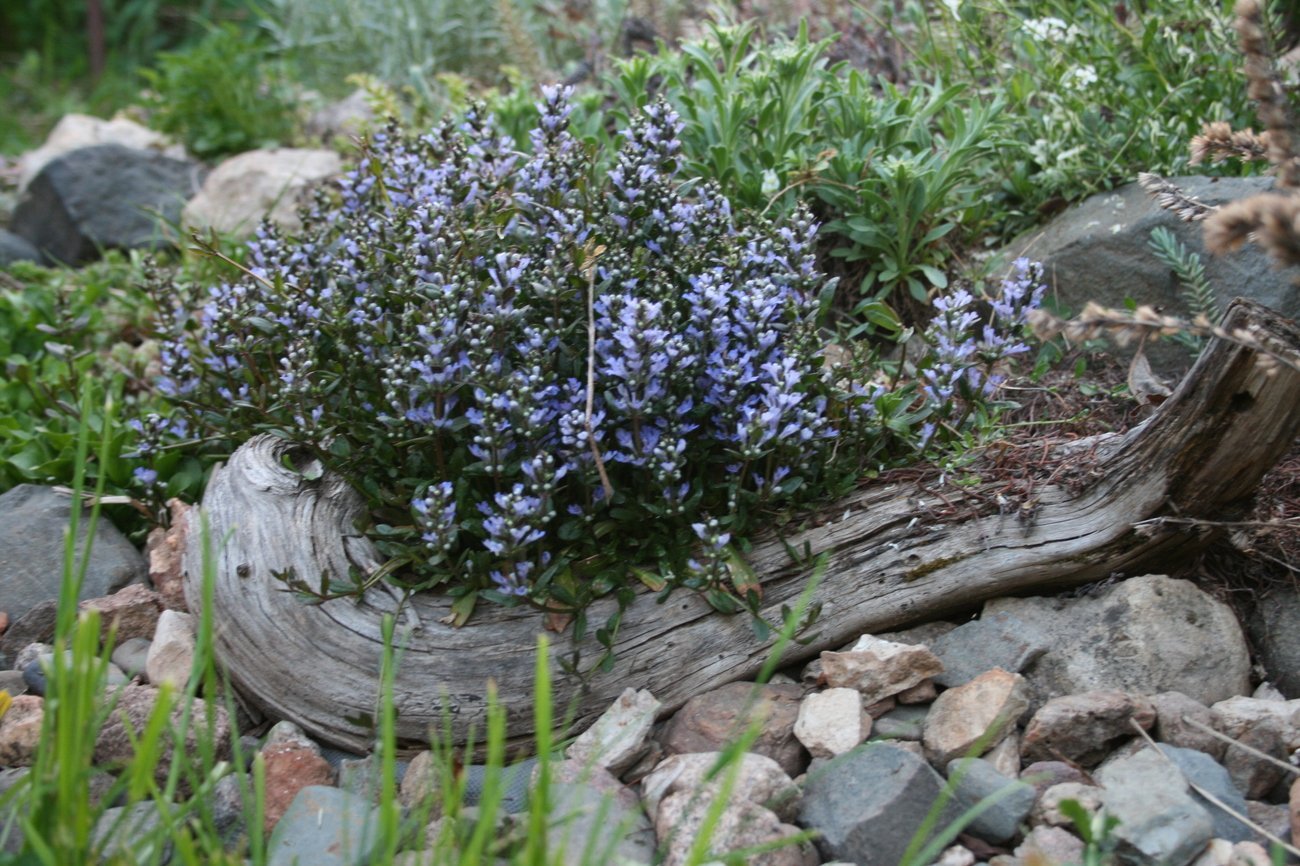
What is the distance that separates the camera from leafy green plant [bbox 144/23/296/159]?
6.75 meters

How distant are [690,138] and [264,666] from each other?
211 centimetres

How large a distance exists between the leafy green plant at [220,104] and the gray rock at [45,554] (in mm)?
3601

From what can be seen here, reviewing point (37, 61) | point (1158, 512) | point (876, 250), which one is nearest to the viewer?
point (1158, 512)

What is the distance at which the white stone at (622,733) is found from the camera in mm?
2621

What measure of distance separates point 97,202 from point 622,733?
4.86 metres

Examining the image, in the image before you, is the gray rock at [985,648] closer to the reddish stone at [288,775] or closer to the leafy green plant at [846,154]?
the leafy green plant at [846,154]

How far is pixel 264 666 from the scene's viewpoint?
2.93 meters

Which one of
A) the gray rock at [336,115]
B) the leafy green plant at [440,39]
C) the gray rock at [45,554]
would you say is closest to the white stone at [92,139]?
the gray rock at [336,115]

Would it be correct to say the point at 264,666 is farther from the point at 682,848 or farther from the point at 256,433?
the point at 682,848

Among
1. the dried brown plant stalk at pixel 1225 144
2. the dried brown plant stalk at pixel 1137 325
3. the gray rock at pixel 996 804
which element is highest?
the dried brown plant stalk at pixel 1225 144

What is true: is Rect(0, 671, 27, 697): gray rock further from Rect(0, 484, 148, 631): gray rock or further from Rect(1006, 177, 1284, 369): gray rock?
Rect(1006, 177, 1284, 369): gray rock

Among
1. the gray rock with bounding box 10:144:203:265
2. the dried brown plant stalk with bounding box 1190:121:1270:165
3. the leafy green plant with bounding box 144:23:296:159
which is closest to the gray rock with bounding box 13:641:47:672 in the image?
the dried brown plant stalk with bounding box 1190:121:1270:165

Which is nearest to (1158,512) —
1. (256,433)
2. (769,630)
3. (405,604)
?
(769,630)

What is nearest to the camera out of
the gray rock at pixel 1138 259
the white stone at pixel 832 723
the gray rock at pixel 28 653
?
the white stone at pixel 832 723
